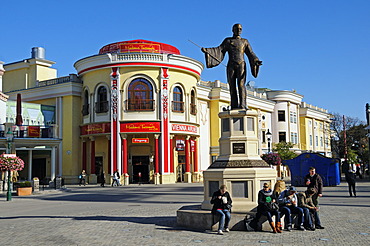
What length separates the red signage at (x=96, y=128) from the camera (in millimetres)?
38250

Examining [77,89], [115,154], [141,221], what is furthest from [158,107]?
[141,221]

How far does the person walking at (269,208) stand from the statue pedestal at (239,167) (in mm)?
732

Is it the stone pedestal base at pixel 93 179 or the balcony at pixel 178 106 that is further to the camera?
the stone pedestal base at pixel 93 179

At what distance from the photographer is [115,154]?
124 ft

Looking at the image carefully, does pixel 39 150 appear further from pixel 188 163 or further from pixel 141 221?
pixel 141 221

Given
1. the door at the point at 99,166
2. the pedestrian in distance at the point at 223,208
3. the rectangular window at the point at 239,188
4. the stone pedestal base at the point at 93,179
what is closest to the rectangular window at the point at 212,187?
the rectangular window at the point at 239,188

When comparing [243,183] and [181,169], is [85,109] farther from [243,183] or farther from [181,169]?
[243,183]

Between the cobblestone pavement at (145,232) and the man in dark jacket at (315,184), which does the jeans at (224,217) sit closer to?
the cobblestone pavement at (145,232)

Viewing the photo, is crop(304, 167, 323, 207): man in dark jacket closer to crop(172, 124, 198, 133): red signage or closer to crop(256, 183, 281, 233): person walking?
crop(256, 183, 281, 233): person walking

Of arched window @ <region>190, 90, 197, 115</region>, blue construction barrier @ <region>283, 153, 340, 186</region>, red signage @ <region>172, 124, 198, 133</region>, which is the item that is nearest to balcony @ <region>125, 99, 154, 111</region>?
red signage @ <region>172, 124, 198, 133</region>

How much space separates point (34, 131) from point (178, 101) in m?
12.8

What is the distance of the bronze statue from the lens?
12.6 meters

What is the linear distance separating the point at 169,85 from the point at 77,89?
9.35 meters

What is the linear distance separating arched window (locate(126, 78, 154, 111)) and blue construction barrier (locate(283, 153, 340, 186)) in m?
13.4
